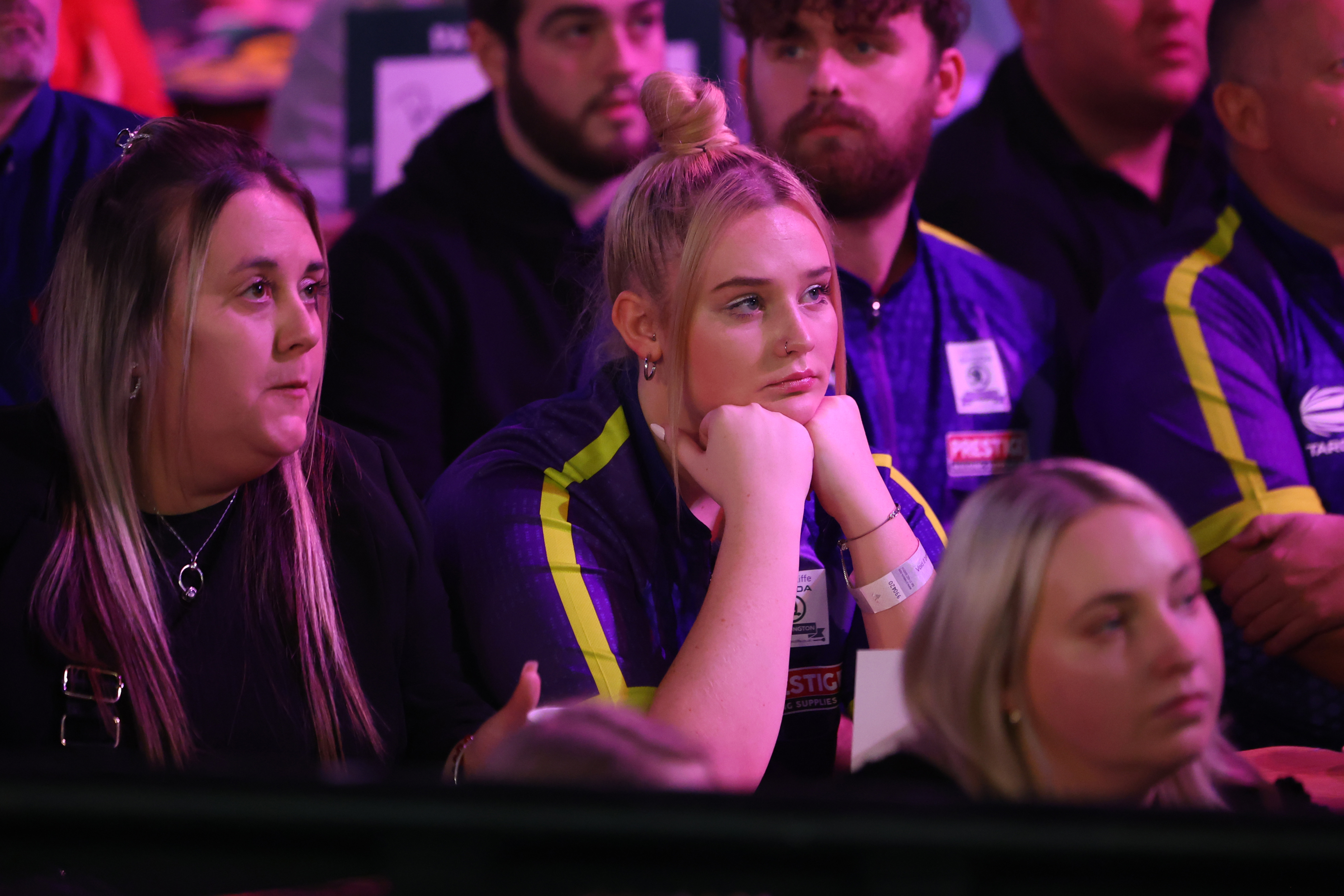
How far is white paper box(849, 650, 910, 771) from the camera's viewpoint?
1.07 m

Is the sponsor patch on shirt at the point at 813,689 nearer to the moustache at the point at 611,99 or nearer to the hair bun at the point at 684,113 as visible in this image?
the hair bun at the point at 684,113

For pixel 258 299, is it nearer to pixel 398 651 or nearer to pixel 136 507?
pixel 136 507

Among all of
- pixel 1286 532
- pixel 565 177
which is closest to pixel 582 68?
pixel 565 177

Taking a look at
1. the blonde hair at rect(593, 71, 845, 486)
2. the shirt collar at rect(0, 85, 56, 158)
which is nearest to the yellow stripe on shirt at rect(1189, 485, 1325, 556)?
the blonde hair at rect(593, 71, 845, 486)

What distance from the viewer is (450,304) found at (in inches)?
83.6

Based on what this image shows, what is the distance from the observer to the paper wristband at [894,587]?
4.50ft

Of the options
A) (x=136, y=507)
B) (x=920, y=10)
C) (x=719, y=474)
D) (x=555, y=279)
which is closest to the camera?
(x=136, y=507)

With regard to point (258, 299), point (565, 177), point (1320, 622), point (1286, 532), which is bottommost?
point (1320, 622)

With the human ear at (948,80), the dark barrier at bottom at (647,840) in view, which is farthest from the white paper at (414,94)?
the dark barrier at bottom at (647,840)

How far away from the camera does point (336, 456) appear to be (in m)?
1.41

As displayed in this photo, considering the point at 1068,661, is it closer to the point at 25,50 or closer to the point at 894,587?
the point at 894,587

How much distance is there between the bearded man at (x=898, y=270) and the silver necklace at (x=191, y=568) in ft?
3.38

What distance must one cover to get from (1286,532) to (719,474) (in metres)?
0.86

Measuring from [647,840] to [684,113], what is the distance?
3.85 feet
